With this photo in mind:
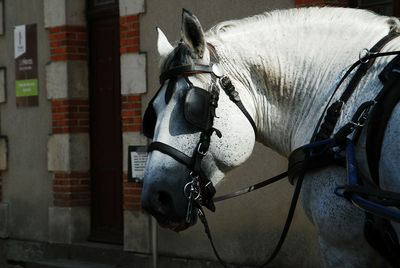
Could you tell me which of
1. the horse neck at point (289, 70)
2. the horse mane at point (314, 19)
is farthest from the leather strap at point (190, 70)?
the horse mane at point (314, 19)

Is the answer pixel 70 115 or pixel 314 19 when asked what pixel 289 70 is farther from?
pixel 70 115

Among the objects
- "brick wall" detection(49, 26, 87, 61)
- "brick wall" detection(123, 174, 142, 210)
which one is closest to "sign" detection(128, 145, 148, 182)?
"brick wall" detection(123, 174, 142, 210)

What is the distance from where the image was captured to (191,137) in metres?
3.38

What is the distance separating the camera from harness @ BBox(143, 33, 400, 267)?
2.85 meters

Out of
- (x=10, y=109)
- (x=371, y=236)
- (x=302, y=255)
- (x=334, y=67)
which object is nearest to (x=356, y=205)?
(x=371, y=236)

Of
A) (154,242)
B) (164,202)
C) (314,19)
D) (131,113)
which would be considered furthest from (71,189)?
(314,19)

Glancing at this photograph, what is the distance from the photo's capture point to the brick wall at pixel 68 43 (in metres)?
8.92

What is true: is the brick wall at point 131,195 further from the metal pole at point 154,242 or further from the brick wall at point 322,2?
the brick wall at point 322,2

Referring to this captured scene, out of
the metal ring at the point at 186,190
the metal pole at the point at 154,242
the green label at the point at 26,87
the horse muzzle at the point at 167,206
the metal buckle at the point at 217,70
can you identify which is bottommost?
the metal pole at the point at 154,242

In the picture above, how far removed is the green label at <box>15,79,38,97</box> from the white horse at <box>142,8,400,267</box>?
6.04 m

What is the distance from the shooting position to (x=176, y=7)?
7.75 m

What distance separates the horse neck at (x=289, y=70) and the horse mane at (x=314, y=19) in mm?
32

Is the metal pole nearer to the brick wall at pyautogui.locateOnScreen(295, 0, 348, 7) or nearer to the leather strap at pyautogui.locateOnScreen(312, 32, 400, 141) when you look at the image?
the brick wall at pyautogui.locateOnScreen(295, 0, 348, 7)

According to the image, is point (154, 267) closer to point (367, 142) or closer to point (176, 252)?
point (176, 252)
